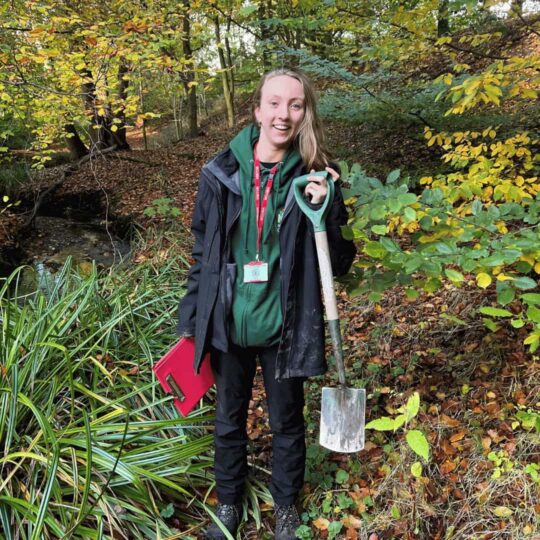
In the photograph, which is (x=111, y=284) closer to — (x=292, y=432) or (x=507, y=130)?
(x=292, y=432)

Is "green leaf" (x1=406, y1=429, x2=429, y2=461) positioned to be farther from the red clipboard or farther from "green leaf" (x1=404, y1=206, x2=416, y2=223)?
the red clipboard

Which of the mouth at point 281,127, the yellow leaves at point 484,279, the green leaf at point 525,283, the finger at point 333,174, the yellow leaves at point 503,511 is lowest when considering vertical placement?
the yellow leaves at point 503,511

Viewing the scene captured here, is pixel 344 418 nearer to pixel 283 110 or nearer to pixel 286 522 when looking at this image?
pixel 286 522

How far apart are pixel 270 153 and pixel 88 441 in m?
1.53

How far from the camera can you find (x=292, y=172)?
1926 mm

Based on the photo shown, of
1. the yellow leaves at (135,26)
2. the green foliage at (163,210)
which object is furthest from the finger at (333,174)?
the green foliage at (163,210)

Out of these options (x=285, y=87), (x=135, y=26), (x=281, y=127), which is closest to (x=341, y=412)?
(x=281, y=127)

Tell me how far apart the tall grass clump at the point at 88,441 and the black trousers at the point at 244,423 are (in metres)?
0.27

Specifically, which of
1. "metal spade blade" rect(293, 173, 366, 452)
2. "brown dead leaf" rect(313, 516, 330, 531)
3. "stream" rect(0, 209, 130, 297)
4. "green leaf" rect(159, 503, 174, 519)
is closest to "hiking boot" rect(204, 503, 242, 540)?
"green leaf" rect(159, 503, 174, 519)

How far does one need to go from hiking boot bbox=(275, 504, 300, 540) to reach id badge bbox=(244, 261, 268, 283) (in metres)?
1.22

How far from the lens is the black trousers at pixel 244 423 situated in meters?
2.10

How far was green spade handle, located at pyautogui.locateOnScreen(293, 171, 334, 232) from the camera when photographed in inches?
68.4

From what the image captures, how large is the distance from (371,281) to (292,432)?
0.84 metres

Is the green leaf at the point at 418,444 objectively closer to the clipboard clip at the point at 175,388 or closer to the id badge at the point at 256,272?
the id badge at the point at 256,272
